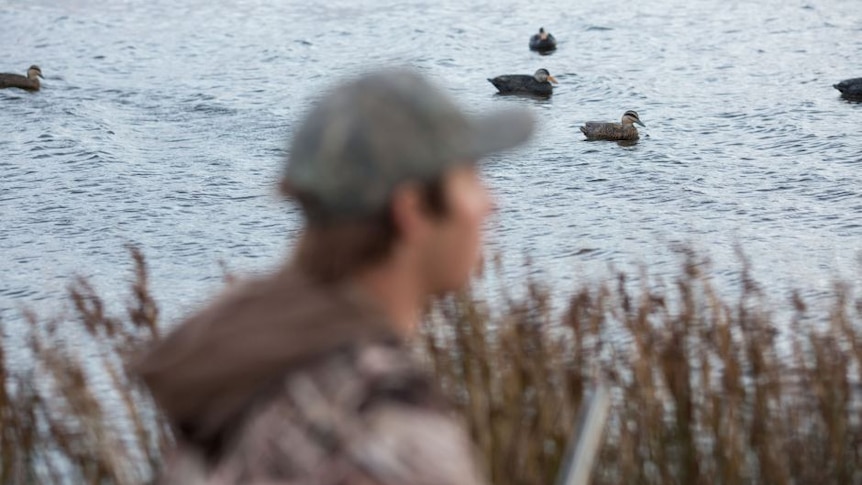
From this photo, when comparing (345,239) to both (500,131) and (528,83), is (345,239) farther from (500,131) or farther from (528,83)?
(528,83)

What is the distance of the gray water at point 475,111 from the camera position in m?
10.6

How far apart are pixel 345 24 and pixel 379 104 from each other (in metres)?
19.1

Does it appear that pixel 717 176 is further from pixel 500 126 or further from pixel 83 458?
pixel 500 126

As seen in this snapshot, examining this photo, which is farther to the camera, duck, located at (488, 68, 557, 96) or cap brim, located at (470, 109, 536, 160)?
duck, located at (488, 68, 557, 96)

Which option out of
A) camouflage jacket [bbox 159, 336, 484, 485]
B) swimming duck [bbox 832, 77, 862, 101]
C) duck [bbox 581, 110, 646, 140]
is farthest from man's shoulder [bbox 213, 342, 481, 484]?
swimming duck [bbox 832, 77, 862, 101]

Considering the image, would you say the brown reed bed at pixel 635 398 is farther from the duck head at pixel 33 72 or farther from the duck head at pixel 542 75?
the duck head at pixel 33 72

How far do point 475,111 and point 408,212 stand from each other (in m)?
13.9

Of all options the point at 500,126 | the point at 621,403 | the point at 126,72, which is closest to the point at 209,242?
the point at 621,403

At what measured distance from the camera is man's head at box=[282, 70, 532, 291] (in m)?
1.85

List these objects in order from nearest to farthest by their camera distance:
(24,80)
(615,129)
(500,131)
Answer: (500,131) → (615,129) → (24,80)

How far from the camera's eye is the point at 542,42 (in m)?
18.6

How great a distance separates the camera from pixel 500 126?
202 cm

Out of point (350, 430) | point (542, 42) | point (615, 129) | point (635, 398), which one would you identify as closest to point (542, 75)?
point (542, 42)

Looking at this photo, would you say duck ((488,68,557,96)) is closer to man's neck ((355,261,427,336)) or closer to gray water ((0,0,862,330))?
gray water ((0,0,862,330))
